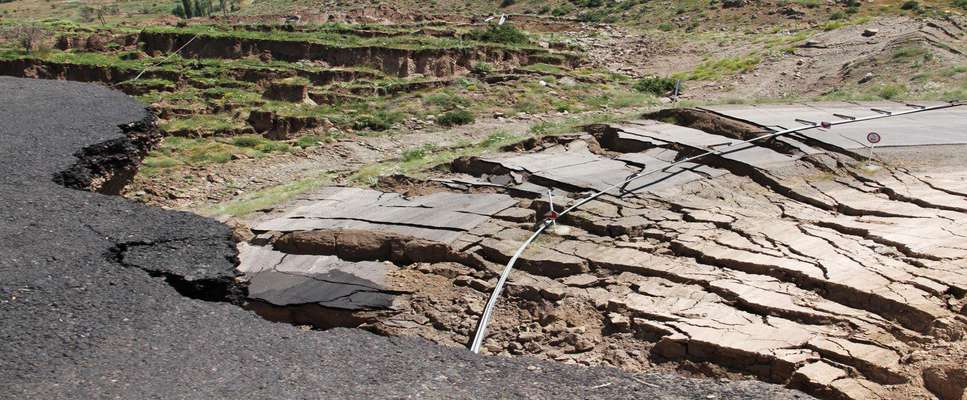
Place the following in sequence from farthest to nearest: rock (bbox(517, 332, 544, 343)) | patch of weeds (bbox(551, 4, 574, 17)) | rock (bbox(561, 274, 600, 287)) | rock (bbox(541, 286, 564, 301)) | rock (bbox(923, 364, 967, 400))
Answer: patch of weeds (bbox(551, 4, 574, 17)), rock (bbox(561, 274, 600, 287)), rock (bbox(541, 286, 564, 301)), rock (bbox(517, 332, 544, 343)), rock (bbox(923, 364, 967, 400))

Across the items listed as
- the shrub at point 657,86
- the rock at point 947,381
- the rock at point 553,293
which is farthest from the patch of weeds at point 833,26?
the rock at point 947,381

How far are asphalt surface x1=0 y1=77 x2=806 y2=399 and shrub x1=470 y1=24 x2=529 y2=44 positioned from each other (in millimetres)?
24132

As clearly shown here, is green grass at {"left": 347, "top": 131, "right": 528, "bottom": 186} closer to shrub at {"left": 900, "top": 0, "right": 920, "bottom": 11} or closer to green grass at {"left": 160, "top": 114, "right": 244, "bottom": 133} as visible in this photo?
green grass at {"left": 160, "top": 114, "right": 244, "bottom": 133}

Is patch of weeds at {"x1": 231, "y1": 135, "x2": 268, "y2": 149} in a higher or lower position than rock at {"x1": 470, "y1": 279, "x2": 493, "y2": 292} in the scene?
lower

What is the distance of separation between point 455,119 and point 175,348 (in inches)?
623

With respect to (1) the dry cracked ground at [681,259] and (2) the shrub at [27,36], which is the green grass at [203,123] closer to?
(1) the dry cracked ground at [681,259]

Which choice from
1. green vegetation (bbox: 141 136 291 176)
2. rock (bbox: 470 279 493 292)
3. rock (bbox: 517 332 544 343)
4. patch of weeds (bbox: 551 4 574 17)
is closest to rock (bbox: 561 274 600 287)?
rock (bbox: 470 279 493 292)

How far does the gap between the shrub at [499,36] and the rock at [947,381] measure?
86.9ft

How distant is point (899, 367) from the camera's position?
254 inches

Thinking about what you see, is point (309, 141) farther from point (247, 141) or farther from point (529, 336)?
point (529, 336)

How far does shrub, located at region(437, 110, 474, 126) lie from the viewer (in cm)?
2186

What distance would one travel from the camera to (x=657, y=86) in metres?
25.8

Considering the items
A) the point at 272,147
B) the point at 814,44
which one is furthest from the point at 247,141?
the point at 814,44

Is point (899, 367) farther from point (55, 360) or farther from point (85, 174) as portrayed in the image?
point (85, 174)
